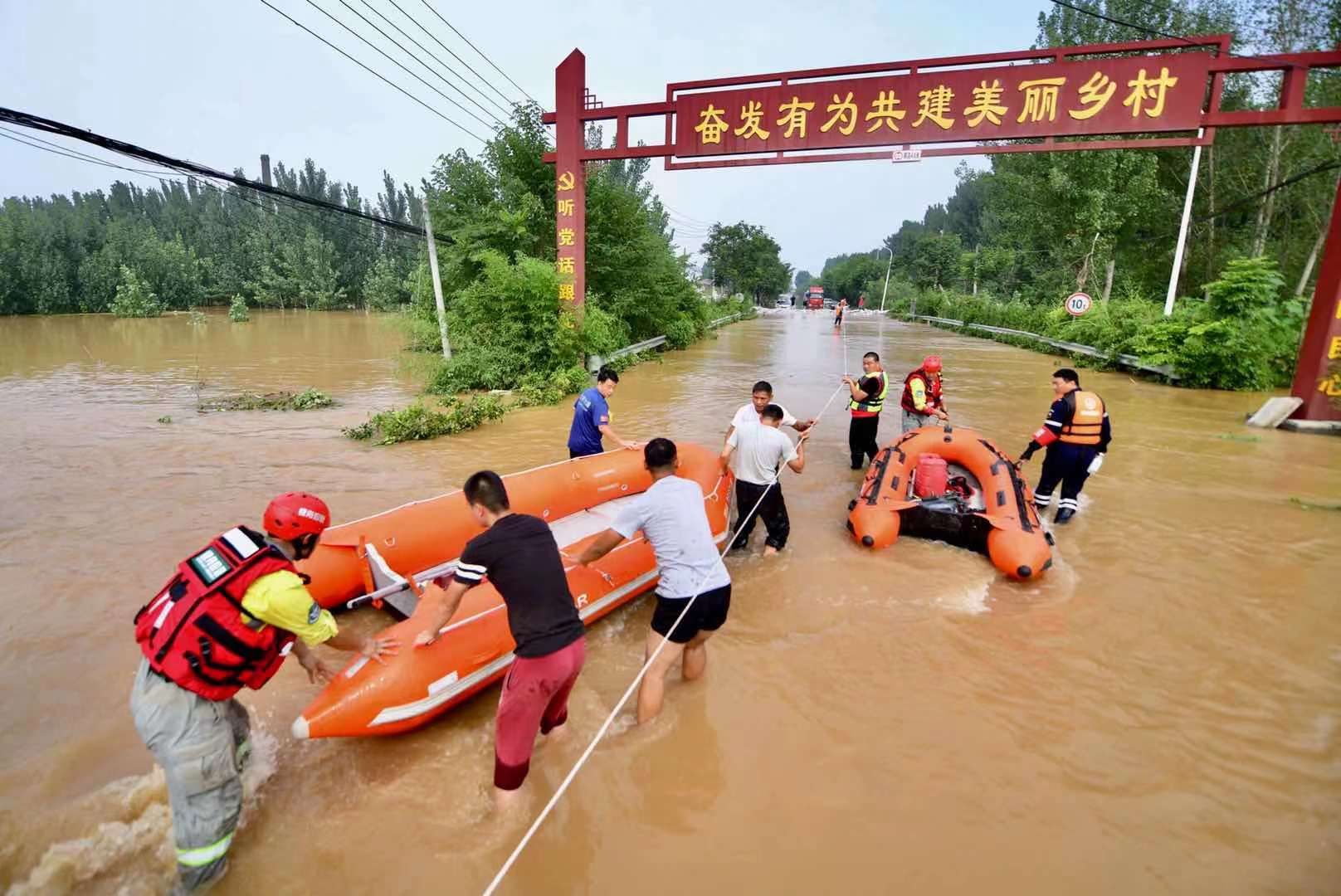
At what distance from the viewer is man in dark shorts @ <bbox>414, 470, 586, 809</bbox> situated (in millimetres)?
2322

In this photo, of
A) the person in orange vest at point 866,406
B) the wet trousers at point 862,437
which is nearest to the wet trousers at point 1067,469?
the person in orange vest at point 866,406

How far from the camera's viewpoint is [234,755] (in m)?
2.21

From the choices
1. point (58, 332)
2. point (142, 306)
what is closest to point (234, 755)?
point (58, 332)

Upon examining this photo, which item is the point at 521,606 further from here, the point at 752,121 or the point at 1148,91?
the point at 1148,91

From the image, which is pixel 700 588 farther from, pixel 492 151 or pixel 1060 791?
pixel 492 151

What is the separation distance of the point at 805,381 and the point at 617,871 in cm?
1319

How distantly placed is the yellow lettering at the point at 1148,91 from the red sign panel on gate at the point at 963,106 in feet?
0.04

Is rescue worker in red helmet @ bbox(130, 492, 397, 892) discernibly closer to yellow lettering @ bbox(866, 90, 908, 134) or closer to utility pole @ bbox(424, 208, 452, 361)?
utility pole @ bbox(424, 208, 452, 361)

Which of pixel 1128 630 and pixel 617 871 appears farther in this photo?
pixel 1128 630

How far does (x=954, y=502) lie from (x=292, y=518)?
473 cm

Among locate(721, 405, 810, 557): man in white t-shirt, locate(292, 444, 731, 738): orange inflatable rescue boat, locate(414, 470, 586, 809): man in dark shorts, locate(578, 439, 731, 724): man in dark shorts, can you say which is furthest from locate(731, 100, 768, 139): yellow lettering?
locate(414, 470, 586, 809): man in dark shorts

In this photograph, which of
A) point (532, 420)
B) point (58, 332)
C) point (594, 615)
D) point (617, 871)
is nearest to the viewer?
point (617, 871)

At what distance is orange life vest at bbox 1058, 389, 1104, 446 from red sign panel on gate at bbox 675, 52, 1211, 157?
21.6 ft

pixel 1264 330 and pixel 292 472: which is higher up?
pixel 1264 330
